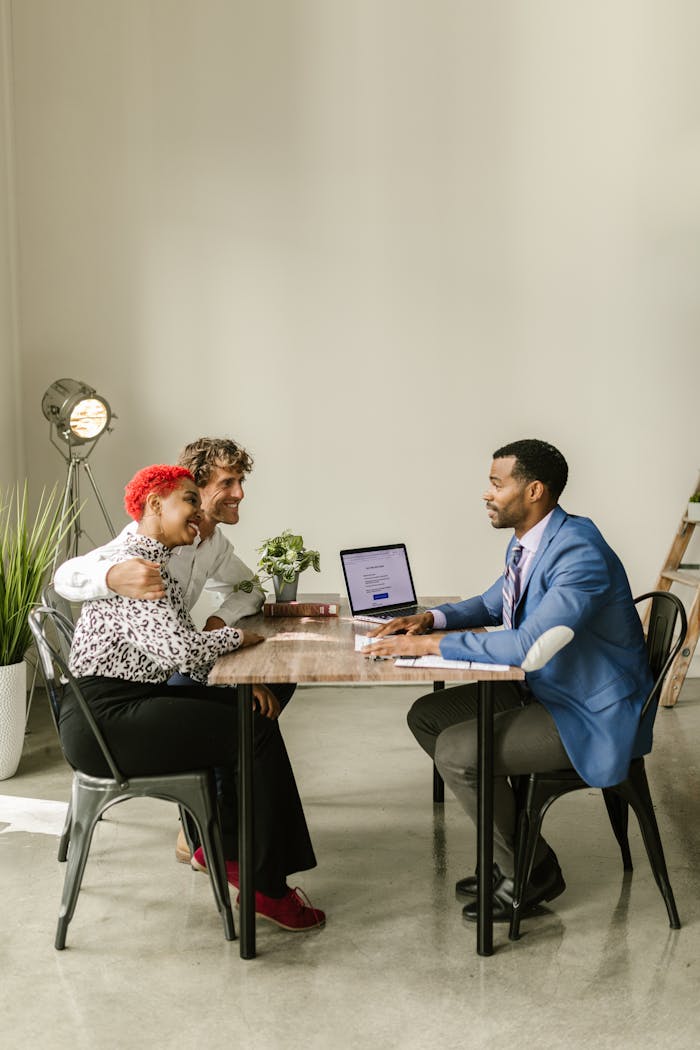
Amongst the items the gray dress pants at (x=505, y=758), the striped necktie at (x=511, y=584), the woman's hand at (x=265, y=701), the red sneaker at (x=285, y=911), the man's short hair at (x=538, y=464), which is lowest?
the red sneaker at (x=285, y=911)

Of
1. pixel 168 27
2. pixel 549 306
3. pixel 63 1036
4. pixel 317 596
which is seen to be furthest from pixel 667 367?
pixel 63 1036

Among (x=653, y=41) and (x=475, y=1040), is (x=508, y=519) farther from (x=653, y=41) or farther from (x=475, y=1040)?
(x=653, y=41)

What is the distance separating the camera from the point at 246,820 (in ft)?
8.18

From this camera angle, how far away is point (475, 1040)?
218cm

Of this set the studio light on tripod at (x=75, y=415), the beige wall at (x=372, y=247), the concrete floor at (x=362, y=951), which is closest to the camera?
the concrete floor at (x=362, y=951)

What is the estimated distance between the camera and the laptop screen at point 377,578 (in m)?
3.33

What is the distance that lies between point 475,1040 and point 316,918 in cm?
66

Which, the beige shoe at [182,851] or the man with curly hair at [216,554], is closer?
the beige shoe at [182,851]

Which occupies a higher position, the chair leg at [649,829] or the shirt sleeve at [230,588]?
the shirt sleeve at [230,588]

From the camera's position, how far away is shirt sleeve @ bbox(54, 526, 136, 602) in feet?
8.39

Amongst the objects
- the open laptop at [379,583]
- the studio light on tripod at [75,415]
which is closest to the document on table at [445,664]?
the open laptop at [379,583]

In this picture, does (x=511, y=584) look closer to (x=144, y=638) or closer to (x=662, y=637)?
(x=662, y=637)

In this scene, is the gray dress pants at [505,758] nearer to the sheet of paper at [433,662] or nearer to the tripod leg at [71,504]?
the sheet of paper at [433,662]

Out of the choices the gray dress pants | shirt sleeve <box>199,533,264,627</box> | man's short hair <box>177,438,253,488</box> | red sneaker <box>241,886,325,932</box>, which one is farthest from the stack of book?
red sneaker <box>241,886,325,932</box>
